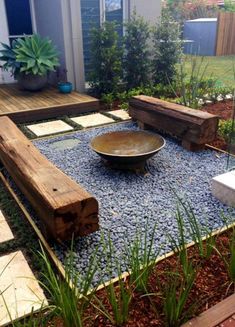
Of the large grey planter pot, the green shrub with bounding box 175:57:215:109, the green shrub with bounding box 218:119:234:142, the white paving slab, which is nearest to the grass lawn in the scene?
the green shrub with bounding box 175:57:215:109

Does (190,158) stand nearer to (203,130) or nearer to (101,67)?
(203,130)

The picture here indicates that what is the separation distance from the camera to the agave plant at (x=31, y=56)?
555 cm

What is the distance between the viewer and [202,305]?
5.71 feet

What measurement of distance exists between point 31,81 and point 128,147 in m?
3.22

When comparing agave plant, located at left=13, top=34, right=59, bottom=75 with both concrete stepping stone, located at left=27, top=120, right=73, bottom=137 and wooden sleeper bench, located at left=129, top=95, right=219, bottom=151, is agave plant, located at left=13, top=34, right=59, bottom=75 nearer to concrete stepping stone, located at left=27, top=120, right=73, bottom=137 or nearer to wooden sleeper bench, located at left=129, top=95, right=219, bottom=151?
concrete stepping stone, located at left=27, top=120, right=73, bottom=137

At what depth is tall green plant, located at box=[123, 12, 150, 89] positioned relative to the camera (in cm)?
606

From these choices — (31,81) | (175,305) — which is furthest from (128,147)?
(31,81)

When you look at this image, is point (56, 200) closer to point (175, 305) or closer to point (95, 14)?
point (175, 305)

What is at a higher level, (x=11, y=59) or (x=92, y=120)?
(x=11, y=59)

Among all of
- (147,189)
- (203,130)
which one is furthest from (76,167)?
(203,130)

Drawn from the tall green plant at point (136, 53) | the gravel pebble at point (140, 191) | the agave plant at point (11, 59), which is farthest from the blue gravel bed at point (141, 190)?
the tall green plant at point (136, 53)

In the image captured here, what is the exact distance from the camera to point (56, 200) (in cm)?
209

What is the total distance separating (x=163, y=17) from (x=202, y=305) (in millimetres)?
5897

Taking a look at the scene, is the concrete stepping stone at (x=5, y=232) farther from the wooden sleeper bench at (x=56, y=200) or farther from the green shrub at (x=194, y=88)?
the green shrub at (x=194, y=88)
